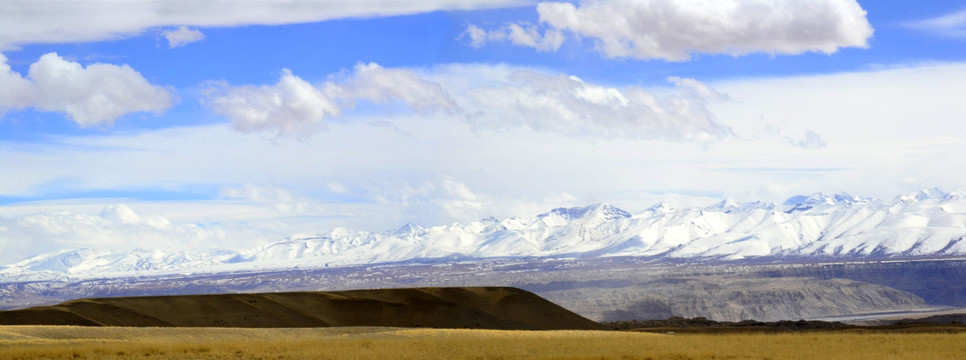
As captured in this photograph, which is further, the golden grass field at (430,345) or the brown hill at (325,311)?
the brown hill at (325,311)

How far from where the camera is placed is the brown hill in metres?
68.4

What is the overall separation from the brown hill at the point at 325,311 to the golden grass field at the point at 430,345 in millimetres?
13331

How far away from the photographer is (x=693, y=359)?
42219 mm

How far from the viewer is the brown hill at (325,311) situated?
68.4 m

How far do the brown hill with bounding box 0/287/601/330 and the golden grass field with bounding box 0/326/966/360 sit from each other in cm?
1333

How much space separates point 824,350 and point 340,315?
39977 millimetres

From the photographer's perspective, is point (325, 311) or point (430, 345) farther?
point (325, 311)

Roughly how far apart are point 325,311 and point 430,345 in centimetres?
3116

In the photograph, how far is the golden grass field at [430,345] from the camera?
4272 cm

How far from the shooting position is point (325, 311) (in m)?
77.9

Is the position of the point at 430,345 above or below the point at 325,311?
below

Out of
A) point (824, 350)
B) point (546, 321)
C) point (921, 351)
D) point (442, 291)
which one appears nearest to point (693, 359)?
point (824, 350)

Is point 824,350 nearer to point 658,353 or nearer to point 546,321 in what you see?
point 658,353

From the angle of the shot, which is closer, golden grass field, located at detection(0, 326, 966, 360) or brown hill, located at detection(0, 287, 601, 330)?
golden grass field, located at detection(0, 326, 966, 360)
